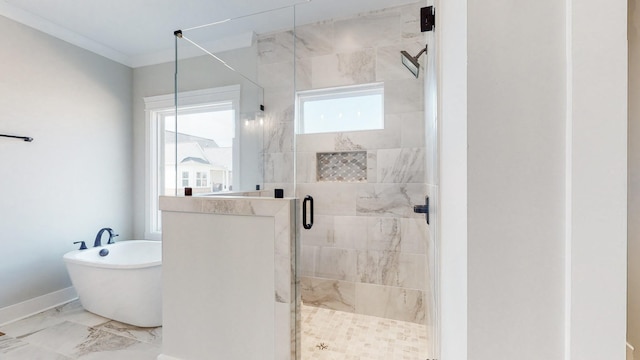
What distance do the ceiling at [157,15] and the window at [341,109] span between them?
62 centimetres

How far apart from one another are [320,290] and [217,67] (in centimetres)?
221

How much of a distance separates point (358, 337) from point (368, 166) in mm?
1304

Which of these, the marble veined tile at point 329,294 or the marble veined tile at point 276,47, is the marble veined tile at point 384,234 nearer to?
the marble veined tile at point 329,294

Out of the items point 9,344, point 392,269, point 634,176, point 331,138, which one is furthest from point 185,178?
point 634,176

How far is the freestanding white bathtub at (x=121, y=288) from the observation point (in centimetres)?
204

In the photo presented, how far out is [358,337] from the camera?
6.26 ft

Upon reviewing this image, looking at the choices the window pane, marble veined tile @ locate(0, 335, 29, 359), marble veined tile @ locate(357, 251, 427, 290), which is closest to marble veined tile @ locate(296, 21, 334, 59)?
the window pane

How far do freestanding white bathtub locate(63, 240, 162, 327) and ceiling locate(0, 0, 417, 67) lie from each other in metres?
1.92

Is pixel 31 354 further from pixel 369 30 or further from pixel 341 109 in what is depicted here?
pixel 369 30

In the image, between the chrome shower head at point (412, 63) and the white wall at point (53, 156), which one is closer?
the chrome shower head at point (412, 63)

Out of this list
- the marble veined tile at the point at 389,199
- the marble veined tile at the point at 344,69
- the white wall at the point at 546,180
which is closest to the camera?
the white wall at the point at 546,180

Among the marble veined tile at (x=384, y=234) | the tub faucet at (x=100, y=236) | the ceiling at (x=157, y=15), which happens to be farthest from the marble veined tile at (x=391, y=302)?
the tub faucet at (x=100, y=236)

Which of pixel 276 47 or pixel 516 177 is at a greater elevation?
pixel 276 47

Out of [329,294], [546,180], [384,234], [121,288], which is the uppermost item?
[546,180]
